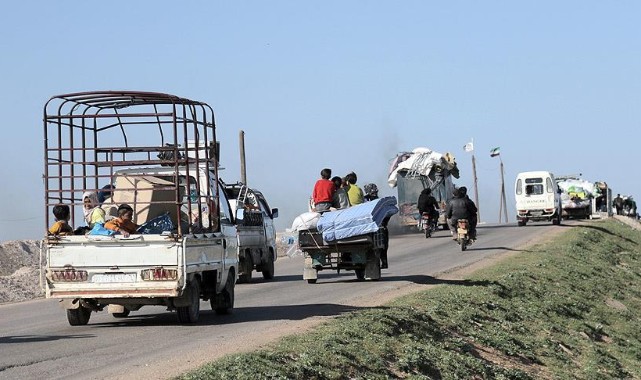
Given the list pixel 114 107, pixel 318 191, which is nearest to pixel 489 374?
pixel 114 107

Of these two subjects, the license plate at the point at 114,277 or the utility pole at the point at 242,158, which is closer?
the license plate at the point at 114,277

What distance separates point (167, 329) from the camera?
1670cm

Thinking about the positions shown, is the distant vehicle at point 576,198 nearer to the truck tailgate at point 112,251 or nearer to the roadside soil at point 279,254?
the roadside soil at point 279,254

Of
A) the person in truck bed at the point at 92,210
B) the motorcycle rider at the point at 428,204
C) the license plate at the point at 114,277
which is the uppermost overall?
the motorcycle rider at the point at 428,204

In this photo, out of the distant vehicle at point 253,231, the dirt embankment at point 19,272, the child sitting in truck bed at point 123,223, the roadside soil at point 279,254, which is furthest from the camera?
the dirt embankment at point 19,272

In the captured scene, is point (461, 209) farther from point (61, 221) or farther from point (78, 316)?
point (61, 221)

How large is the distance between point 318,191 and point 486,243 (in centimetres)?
1947

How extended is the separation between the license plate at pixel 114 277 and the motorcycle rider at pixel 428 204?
32.1m

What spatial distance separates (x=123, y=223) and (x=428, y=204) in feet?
106

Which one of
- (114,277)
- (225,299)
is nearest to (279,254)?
(225,299)

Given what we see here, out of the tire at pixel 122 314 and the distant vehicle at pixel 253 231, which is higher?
the distant vehicle at pixel 253 231

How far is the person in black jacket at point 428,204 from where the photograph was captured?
4766 centimetres

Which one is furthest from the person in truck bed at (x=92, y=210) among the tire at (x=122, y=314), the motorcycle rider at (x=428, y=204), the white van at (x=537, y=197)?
the white van at (x=537, y=197)

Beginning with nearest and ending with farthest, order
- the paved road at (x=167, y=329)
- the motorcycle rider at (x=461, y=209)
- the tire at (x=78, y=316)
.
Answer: the paved road at (x=167, y=329), the tire at (x=78, y=316), the motorcycle rider at (x=461, y=209)
